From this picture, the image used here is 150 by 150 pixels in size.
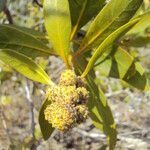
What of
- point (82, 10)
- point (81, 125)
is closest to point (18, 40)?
point (82, 10)


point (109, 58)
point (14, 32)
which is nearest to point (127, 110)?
point (109, 58)

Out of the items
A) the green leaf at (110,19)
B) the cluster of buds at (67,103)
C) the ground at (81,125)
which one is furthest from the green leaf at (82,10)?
the ground at (81,125)

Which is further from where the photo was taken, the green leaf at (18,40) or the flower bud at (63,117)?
the green leaf at (18,40)

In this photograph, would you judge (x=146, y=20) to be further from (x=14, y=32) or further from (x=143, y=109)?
(x=143, y=109)

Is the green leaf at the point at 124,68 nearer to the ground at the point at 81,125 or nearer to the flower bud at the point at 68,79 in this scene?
the flower bud at the point at 68,79

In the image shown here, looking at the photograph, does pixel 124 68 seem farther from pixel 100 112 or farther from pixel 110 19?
pixel 110 19

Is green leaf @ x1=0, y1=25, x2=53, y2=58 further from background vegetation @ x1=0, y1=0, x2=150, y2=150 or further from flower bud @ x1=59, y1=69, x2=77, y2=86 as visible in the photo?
background vegetation @ x1=0, y1=0, x2=150, y2=150
